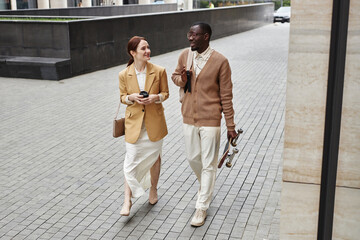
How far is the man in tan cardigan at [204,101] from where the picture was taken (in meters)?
5.60

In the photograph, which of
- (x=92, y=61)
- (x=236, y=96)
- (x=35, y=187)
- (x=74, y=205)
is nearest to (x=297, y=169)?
(x=74, y=205)

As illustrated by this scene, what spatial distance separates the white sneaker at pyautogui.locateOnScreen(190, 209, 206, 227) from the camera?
19.1 feet

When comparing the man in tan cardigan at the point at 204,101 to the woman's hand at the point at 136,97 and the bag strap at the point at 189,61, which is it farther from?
the woman's hand at the point at 136,97

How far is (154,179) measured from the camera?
6402 millimetres

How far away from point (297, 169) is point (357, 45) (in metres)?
1.00

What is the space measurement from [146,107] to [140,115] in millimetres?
104

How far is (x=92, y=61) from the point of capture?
16.6 metres

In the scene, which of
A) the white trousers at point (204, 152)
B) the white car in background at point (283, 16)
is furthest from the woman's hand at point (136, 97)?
the white car in background at point (283, 16)

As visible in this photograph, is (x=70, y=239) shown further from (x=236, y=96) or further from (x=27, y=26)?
(x=27, y=26)

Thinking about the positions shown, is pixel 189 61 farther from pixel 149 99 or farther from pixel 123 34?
pixel 123 34

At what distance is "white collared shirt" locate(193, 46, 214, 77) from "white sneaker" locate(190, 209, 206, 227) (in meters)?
1.41

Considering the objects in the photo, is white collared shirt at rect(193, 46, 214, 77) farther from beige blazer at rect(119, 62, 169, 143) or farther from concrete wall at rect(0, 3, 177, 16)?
concrete wall at rect(0, 3, 177, 16)

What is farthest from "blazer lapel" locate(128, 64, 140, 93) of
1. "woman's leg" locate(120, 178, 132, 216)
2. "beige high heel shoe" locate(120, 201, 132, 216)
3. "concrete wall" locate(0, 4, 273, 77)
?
"concrete wall" locate(0, 4, 273, 77)

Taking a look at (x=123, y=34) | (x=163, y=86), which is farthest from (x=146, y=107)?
(x=123, y=34)
